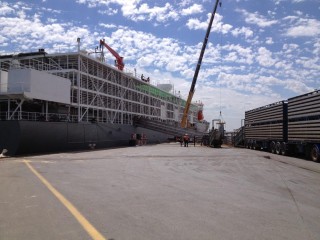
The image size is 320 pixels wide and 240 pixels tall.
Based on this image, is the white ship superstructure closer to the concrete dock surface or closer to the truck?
the truck

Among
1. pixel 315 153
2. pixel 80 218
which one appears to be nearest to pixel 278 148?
pixel 315 153

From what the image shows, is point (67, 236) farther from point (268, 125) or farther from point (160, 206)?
point (268, 125)

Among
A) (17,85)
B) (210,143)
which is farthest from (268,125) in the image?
(17,85)

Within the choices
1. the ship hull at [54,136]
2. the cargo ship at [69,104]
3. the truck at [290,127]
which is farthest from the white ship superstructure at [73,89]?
the truck at [290,127]

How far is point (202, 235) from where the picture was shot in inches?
215

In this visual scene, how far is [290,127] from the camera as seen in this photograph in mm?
25453

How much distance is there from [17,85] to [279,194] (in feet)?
75.8

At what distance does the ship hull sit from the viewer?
2556 cm

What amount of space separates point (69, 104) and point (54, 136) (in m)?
4.89

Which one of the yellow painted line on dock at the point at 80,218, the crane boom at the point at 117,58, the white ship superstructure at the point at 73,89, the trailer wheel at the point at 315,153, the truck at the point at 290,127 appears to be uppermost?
the crane boom at the point at 117,58

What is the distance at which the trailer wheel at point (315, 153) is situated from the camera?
68.8 feet

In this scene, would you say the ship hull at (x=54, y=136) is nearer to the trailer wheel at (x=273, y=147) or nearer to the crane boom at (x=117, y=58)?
the crane boom at (x=117, y=58)

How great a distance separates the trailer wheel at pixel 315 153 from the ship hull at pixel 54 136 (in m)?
19.3

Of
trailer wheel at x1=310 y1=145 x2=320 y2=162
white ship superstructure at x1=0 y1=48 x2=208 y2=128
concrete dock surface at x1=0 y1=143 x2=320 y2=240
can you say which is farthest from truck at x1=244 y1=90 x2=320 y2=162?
white ship superstructure at x1=0 y1=48 x2=208 y2=128
